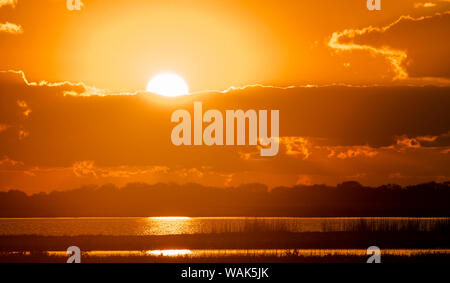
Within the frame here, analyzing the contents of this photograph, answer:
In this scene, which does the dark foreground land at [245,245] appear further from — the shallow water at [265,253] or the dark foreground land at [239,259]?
the shallow water at [265,253]

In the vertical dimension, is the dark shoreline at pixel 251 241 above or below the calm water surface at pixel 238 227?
below

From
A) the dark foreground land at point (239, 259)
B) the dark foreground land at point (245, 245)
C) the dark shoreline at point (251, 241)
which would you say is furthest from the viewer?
the dark shoreline at point (251, 241)

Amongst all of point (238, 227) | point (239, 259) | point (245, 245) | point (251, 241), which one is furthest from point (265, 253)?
point (238, 227)

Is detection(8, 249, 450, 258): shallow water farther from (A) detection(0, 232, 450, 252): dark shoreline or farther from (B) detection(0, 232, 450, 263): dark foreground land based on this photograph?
(A) detection(0, 232, 450, 252): dark shoreline

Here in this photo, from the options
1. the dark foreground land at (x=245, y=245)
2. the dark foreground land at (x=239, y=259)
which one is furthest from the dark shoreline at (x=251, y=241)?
the dark foreground land at (x=239, y=259)

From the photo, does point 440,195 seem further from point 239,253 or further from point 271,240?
point 239,253

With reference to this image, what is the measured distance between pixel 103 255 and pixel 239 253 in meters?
8.12

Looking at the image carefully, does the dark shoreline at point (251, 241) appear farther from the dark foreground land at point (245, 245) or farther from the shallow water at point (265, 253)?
the shallow water at point (265, 253)

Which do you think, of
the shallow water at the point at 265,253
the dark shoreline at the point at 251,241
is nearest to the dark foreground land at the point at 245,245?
the dark shoreline at the point at 251,241

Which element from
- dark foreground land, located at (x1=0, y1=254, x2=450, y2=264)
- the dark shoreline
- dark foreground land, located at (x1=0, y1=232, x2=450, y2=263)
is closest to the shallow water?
dark foreground land, located at (x1=0, y1=232, x2=450, y2=263)

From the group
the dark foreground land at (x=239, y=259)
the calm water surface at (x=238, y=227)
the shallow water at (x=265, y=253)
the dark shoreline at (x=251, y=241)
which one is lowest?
the dark foreground land at (x=239, y=259)

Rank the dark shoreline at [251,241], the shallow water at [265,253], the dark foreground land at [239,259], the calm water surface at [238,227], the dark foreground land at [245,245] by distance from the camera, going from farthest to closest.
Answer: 1. the calm water surface at [238,227]
2. the dark shoreline at [251,241]
3. the shallow water at [265,253]
4. the dark foreground land at [245,245]
5. the dark foreground land at [239,259]

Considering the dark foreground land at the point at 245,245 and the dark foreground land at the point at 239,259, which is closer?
the dark foreground land at the point at 239,259
